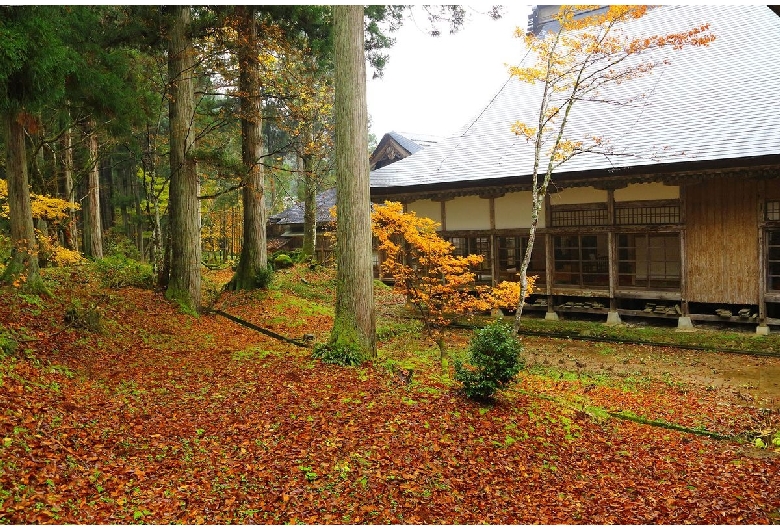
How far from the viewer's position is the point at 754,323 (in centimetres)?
1246

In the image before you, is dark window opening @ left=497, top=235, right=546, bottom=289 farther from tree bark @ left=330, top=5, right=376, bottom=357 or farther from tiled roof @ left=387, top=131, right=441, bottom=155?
tiled roof @ left=387, top=131, right=441, bottom=155

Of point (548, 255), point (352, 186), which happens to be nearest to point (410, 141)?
point (548, 255)

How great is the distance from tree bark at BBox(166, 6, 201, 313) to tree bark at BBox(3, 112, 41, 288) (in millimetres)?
2900

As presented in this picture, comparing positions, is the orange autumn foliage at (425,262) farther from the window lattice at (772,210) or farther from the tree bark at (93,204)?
the tree bark at (93,204)

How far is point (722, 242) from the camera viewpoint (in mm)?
12742

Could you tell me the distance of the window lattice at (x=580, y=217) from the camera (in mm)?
14648

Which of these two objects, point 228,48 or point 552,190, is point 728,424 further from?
point 228,48

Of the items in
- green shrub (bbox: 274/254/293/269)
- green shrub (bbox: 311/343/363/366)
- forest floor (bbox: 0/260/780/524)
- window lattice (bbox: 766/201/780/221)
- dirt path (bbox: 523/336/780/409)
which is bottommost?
dirt path (bbox: 523/336/780/409)

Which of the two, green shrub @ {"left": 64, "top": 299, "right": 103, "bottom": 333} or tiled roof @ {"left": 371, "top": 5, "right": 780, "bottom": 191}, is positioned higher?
tiled roof @ {"left": 371, "top": 5, "right": 780, "bottom": 191}

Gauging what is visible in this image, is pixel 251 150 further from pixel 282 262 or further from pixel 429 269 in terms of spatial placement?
pixel 282 262

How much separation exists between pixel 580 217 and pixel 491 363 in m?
9.39

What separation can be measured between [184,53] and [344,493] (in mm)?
10712

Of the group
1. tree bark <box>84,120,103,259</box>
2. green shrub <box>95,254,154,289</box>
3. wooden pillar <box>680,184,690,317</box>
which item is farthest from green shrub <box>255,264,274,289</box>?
wooden pillar <box>680,184,690,317</box>

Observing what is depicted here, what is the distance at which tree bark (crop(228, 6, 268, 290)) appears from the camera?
527 inches
